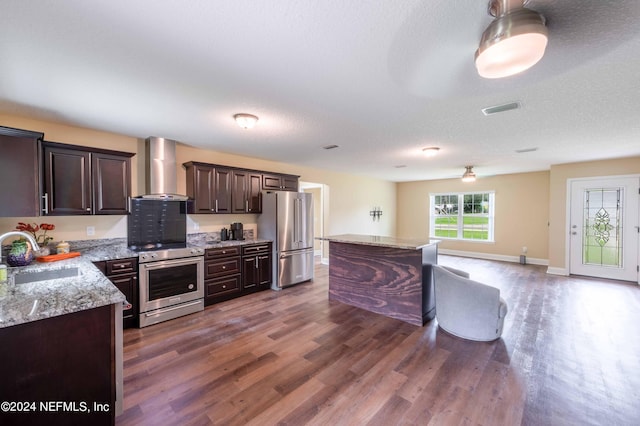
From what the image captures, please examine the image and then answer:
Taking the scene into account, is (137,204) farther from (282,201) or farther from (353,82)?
(353,82)

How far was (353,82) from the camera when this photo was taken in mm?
2117

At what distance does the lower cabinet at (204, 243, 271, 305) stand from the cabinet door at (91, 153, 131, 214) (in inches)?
50.4

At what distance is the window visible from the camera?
7.58 meters

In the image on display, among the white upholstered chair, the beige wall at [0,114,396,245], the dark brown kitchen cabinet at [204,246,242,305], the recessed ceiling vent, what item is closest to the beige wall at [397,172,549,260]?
the beige wall at [0,114,396,245]

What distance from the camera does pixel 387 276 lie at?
355cm

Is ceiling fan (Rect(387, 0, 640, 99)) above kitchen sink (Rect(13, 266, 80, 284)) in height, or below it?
above

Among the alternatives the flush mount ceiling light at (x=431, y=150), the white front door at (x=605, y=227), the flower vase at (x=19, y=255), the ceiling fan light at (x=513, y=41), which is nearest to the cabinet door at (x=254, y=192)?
the flower vase at (x=19, y=255)

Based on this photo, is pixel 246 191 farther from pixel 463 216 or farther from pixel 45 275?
pixel 463 216

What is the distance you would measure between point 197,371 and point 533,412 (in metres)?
2.64

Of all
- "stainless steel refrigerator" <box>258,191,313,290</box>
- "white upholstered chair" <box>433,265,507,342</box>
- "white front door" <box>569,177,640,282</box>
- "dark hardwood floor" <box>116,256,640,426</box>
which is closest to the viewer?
"dark hardwood floor" <box>116,256,640,426</box>

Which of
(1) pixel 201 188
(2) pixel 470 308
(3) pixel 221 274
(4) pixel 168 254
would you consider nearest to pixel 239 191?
(1) pixel 201 188

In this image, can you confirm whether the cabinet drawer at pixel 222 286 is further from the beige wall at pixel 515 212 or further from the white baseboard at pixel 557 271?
the beige wall at pixel 515 212

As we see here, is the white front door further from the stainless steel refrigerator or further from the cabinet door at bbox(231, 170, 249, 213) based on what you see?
the cabinet door at bbox(231, 170, 249, 213)

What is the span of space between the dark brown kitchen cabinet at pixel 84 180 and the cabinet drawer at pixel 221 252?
3.87 ft
